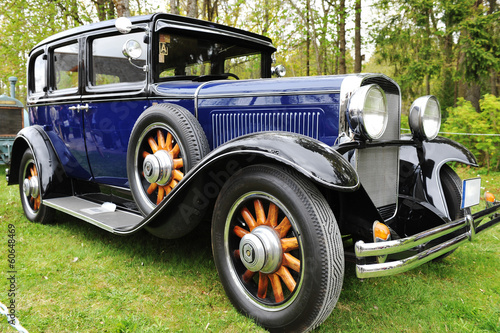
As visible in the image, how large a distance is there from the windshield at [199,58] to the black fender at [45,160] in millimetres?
1669

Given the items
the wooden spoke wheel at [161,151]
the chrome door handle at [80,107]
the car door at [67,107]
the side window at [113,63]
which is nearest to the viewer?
the wooden spoke wheel at [161,151]

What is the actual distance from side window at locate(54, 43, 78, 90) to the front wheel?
8.31 ft

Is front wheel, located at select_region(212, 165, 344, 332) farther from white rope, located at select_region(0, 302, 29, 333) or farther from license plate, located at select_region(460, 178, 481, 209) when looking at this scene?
white rope, located at select_region(0, 302, 29, 333)

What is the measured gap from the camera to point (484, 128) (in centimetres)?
691

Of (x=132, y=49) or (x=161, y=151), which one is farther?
(x=132, y=49)

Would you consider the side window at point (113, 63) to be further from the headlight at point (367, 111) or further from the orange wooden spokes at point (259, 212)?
the headlight at point (367, 111)

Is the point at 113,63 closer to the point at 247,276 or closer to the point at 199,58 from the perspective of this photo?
the point at 199,58

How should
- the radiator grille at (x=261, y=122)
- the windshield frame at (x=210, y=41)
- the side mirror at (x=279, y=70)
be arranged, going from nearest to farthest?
the radiator grille at (x=261, y=122), the windshield frame at (x=210, y=41), the side mirror at (x=279, y=70)

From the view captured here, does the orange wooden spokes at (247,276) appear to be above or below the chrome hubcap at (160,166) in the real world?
below

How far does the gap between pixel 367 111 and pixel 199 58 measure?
1.87 m

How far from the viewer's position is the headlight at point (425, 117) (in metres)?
2.70

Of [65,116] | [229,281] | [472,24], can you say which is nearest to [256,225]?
[229,281]

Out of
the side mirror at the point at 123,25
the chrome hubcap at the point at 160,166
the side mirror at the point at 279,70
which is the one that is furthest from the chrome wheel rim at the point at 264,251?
the side mirror at the point at 279,70

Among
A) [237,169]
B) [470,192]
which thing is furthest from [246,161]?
[470,192]
